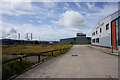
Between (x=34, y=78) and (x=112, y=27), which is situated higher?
(x=112, y=27)

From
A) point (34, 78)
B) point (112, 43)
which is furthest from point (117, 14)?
point (34, 78)

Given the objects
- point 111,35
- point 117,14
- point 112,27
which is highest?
point 117,14

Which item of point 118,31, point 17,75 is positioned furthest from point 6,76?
point 118,31

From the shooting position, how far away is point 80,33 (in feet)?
373

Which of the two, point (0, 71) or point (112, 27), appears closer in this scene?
point (0, 71)

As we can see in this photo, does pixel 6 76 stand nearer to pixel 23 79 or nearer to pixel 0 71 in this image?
pixel 0 71

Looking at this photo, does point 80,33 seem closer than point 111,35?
No

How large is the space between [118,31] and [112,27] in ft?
11.6

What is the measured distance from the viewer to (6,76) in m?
5.33

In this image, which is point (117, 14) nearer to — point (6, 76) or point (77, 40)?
point (6, 76)

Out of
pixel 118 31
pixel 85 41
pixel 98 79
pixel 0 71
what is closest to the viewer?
pixel 98 79

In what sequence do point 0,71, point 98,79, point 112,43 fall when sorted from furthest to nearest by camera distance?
1. point 112,43
2. point 0,71
3. point 98,79

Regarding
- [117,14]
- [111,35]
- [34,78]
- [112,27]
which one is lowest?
[34,78]

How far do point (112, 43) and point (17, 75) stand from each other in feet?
85.9
